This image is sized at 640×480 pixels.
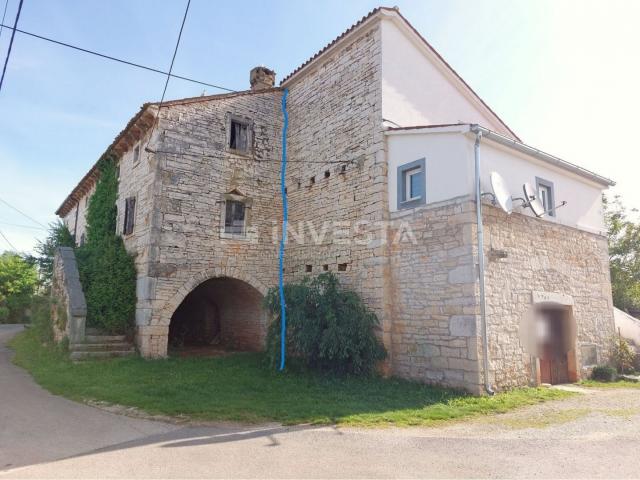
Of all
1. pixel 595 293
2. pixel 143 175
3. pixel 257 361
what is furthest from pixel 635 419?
pixel 143 175

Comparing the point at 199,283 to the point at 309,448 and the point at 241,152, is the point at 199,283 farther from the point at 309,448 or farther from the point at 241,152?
the point at 309,448

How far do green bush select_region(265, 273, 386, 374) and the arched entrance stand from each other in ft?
9.58

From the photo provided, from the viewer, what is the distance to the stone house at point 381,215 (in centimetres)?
827

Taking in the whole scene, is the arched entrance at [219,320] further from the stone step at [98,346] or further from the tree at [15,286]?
the tree at [15,286]

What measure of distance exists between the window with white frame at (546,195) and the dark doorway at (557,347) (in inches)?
85.7

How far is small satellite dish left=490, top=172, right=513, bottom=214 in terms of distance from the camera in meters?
8.31

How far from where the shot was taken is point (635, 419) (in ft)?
20.9

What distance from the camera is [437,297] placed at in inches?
328

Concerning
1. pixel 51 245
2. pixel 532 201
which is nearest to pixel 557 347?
pixel 532 201

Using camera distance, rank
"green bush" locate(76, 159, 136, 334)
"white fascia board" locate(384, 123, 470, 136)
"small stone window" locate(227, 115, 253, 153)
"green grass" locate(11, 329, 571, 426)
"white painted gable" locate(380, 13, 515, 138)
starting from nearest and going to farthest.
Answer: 1. "green grass" locate(11, 329, 571, 426)
2. "white fascia board" locate(384, 123, 470, 136)
3. "white painted gable" locate(380, 13, 515, 138)
4. "green bush" locate(76, 159, 136, 334)
5. "small stone window" locate(227, 115, 253, 153)

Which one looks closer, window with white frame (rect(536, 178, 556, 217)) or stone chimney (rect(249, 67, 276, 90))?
window with white frame (rect(536, 178, 556, 217))

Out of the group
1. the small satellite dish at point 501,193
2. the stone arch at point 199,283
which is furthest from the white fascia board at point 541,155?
the stone arch at point 199,283

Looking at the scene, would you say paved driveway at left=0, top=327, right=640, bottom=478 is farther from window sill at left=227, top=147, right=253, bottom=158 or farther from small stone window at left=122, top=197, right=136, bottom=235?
window sill at left=227, top=147, right=253, bottom=158

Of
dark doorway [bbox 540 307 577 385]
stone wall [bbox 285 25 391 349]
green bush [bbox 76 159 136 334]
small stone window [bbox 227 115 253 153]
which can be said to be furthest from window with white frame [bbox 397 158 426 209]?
green bush [bbox 76 159 136 334]
